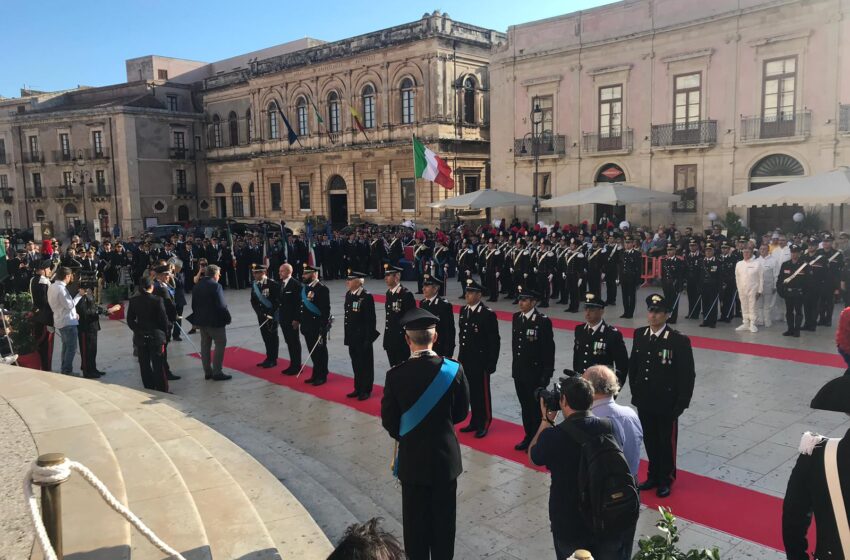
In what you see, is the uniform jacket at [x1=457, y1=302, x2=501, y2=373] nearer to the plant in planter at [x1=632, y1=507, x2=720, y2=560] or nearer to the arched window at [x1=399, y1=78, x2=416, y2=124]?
the plant in planter at [x1=632, y1=507, x2=720, y2=560]

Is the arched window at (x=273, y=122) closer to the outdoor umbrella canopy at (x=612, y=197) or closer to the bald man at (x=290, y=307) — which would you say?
the outdoor umbrella canopy at (x=612, y=197)

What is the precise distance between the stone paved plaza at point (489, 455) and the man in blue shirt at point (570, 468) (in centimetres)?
146

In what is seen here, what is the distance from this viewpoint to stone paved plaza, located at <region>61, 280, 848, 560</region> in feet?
18.8

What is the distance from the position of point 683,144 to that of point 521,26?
928 centimetres

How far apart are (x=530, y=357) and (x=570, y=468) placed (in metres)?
3.54

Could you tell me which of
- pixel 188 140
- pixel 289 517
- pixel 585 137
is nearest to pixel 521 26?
pixel 585 137

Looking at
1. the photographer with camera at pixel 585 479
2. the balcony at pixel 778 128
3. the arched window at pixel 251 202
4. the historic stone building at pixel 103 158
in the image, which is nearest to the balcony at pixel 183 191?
the historic stone building at pixel 103 158

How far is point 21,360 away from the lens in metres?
10.5

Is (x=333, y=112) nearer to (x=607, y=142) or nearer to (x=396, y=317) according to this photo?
(x=607, y=142)

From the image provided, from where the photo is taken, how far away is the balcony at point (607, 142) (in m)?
26.5

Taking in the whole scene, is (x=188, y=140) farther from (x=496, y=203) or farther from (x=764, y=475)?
(x=764, y=475)

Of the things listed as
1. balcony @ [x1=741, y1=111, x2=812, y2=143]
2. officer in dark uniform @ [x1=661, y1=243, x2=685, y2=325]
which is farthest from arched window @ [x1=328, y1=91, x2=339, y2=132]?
officer in dark uniform @ [x1=661, y1=243, x2=685, y2=325]

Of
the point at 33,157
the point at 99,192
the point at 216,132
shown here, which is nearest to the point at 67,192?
the point at 99,192

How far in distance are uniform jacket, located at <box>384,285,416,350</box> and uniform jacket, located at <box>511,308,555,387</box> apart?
1.98 metres
